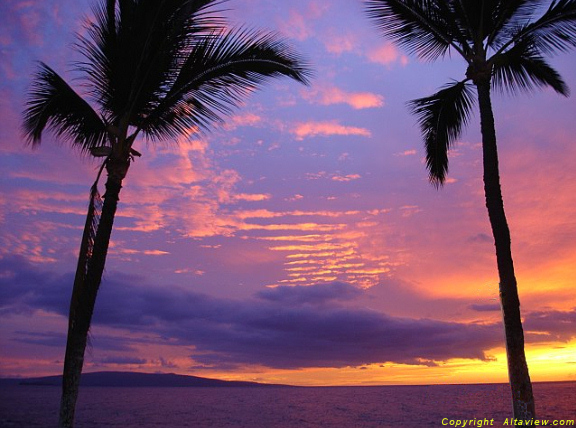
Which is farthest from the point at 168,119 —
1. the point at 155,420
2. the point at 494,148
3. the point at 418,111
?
the point at 155,420

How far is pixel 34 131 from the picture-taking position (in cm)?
1130

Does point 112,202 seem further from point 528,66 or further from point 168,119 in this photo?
point 528,66

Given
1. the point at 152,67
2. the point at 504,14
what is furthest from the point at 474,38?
the point at 152,67

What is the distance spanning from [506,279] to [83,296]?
764 cm

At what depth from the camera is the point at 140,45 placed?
33.0 ft

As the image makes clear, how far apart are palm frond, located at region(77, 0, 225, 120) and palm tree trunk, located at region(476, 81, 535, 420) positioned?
5.97 m

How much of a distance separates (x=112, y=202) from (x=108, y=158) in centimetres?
98

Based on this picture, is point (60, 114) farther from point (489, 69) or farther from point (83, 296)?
point (489, 69)

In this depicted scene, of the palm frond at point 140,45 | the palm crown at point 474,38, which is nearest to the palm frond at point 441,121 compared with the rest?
the palm crown at point 474,38

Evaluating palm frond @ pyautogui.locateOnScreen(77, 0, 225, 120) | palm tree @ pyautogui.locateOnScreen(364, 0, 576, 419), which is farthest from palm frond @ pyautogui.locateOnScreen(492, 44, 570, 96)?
palm frond @ pyautogui.locateOnScreen(77, 0, 225, 120)

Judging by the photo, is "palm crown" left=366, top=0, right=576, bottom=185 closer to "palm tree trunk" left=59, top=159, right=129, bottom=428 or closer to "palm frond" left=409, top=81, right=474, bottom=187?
"palm frond" left=409, top=81, right=474, bottom=187

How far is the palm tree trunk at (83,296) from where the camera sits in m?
8.56

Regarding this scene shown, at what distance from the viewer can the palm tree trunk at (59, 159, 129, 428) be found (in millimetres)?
8562

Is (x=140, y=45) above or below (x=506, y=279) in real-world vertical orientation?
above
